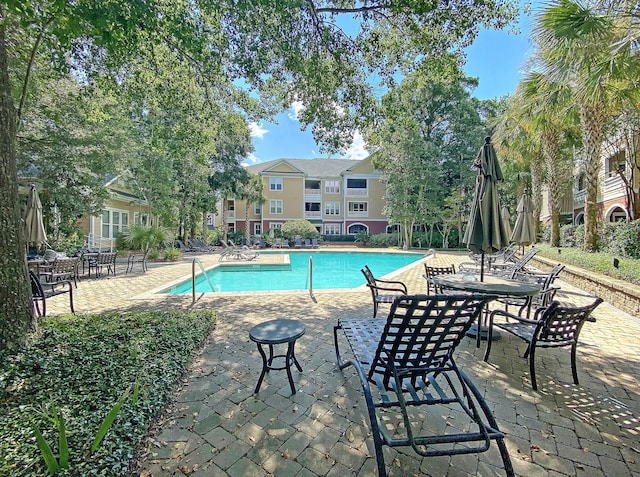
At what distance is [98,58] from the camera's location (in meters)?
5.79

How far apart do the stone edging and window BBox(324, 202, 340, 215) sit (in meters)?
24.4

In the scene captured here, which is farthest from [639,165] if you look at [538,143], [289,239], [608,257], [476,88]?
[289,239]

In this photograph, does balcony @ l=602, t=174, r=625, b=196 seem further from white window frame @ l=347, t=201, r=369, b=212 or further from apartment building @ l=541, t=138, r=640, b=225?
white window frame @ l=347, t=201, r=369, b=212

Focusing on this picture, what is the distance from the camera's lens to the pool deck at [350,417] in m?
1.96

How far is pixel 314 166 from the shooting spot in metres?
34.3

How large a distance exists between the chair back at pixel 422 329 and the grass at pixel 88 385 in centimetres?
188

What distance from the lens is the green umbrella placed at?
4.29 metres

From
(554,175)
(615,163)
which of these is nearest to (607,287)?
(554,175)

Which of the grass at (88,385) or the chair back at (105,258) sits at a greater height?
the chair back at (105,258)

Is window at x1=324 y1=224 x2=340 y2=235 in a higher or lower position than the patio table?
higher

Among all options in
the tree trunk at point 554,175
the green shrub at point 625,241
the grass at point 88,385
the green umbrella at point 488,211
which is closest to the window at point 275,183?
the tree trunk at point 554,175

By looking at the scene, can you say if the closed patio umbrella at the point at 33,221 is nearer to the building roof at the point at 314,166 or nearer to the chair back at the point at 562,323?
the chair back at the point at 562,323

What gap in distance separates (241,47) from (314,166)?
2898 centimetres

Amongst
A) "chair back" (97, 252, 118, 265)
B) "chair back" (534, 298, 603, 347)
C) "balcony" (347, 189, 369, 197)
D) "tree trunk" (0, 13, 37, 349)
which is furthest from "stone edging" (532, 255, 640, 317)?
"balcony" (347, 189, 369, 197)
